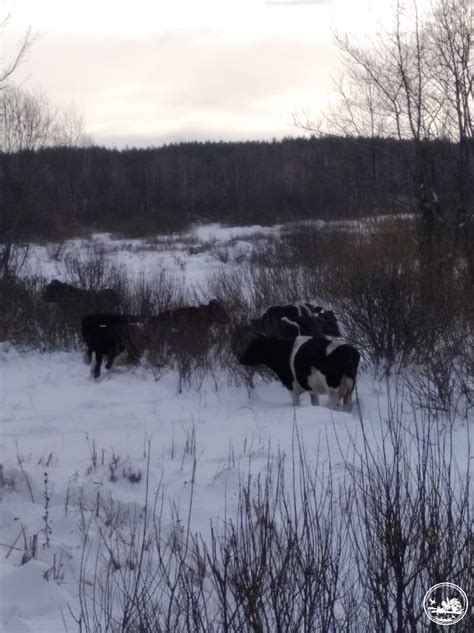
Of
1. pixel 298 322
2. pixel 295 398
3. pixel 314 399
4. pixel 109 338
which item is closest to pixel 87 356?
pixel 109 338

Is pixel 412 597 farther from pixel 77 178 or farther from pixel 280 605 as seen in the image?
pixel 77 178

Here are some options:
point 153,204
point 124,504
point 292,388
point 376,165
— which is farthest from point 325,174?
point 124,504

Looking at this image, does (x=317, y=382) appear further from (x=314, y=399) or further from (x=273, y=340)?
(x=273, y=340)

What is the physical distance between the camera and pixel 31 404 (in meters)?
9.09

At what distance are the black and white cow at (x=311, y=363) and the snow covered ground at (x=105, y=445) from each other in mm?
332

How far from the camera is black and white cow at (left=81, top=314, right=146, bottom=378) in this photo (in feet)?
35.1

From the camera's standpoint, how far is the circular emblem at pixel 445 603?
273 cm

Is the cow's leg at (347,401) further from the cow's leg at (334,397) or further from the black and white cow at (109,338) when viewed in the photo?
the black and white cow at (109,338)

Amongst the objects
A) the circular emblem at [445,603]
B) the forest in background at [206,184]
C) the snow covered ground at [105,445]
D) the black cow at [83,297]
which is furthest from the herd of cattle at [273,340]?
the circular emblem at [445,603]

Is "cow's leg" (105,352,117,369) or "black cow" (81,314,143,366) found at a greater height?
"black cow" (81,314,143,366)

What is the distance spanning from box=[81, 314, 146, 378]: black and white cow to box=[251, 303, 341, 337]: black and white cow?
5.43 ft

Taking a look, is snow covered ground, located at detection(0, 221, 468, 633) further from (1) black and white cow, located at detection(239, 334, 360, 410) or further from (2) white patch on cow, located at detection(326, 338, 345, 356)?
(2) white patch on cow, located at detection(326, 338, 345, 356)

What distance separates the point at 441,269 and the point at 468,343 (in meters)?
2.41

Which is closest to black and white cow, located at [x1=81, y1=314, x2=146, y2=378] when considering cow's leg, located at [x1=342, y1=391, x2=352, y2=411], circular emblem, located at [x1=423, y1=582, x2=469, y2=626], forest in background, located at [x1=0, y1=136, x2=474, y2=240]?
cow's leg, located at [x1=342, y1=391, x2=352, y2=411]
